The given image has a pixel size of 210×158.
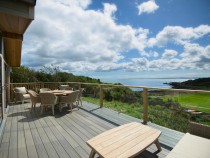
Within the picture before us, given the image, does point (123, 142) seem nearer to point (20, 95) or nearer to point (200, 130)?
point (200, 130)

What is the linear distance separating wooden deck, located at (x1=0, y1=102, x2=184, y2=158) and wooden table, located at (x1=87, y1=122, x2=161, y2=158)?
17.3 inches

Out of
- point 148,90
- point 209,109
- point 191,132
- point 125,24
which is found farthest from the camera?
point 125,24

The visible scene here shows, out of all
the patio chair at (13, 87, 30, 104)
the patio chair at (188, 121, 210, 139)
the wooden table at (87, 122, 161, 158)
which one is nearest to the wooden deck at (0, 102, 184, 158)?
the wooden table at (87, 122, 161, 158)

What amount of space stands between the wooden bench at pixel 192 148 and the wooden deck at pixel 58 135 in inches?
27.3

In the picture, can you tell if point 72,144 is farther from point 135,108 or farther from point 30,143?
point 135,108

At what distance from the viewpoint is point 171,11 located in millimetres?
8234

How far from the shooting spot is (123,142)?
7.68 ft

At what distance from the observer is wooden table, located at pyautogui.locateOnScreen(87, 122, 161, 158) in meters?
2.05

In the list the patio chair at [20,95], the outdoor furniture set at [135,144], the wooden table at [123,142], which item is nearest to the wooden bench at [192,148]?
the outdoor furniture set at [135,144]

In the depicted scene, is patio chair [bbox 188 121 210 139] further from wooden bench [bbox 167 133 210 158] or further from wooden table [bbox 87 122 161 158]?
wooden table [bbox 87 122 161 158]

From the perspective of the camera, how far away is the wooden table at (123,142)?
2.05 meters

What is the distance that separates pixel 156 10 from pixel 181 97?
650 cm

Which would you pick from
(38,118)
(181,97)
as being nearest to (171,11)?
(181,97)

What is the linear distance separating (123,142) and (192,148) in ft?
3.06
